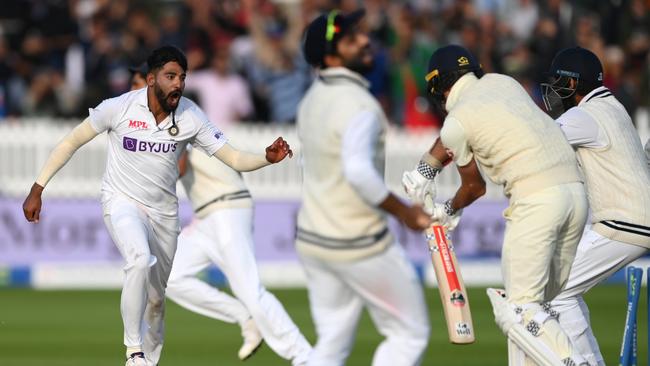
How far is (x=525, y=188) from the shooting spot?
25.1 ft

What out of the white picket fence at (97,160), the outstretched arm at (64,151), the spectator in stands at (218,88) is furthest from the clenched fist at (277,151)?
the spectator in stands at (218,88)

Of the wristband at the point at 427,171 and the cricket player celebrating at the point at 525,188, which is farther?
the wristband at the point at 427,171

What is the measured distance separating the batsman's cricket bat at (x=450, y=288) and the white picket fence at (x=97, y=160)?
8586 millimetres

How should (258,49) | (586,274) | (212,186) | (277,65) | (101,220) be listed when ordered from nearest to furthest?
(586,274) < (212,186) < (101,220) < (277,65) < (258,49)

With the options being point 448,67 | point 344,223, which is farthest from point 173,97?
point 344,223

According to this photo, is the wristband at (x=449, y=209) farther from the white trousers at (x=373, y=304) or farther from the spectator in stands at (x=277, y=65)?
the spectator in stands at (x=277, y=65)

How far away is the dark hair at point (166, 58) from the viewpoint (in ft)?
28.5

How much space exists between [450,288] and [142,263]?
1.89m

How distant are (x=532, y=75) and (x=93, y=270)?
613cm

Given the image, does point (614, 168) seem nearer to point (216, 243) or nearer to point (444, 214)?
point (444, 214)

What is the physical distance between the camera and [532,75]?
59.3ft

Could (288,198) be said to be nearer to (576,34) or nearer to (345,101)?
(576,34)

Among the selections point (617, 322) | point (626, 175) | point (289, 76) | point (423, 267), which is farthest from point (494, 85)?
point (289, 76)

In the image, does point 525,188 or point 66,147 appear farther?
point 66,147
